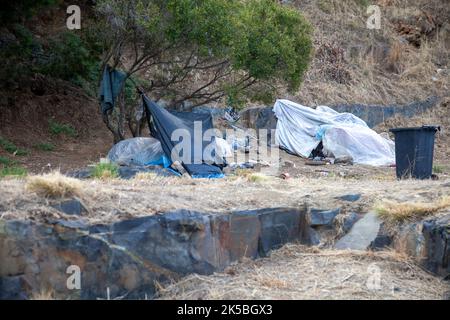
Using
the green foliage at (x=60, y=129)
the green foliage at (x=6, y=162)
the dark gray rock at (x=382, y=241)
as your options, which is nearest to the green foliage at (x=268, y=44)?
the green foliage at (x=60, y=129)

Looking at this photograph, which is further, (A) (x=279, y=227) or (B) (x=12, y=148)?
(B) (x=12, y=148)

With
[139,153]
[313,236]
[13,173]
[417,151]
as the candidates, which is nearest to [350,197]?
[313,236]

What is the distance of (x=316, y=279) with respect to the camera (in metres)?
4.96

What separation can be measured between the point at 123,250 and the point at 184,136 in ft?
21.5

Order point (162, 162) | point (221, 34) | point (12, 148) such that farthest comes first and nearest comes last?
point (12, 148), point (221, 34), point (162, 162)

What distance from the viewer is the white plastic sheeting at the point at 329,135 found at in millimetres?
14034

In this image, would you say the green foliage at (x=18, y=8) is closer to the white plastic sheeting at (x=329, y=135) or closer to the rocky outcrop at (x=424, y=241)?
the white plastic sheeting at (x=329, y=135)

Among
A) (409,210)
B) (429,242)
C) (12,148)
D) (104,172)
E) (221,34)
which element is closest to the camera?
(429,242)

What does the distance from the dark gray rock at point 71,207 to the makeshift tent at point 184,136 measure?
231 inches

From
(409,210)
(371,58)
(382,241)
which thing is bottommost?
(382,241)

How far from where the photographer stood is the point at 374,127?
1767 cm

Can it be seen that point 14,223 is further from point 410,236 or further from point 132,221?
point 410,236

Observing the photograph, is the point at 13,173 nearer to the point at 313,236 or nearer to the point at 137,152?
the point at 137,152

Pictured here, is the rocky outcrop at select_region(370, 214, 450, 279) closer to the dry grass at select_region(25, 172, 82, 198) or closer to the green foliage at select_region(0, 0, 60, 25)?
the dry grass at select_region(25, 172, 82, 198)
